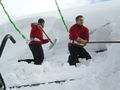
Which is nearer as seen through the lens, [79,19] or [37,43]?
[79,19]

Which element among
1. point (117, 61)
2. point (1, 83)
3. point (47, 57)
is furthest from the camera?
point (47, 57)

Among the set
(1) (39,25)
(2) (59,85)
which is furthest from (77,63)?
(2) (59,85)

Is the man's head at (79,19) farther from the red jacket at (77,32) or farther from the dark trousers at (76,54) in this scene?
the dark trousers at (76,54)

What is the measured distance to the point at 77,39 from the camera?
7742 mm

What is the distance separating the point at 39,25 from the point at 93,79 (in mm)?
3996

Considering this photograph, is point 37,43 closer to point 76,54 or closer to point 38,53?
point 38,53

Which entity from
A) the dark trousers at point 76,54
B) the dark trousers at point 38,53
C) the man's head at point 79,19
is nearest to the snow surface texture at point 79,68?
the dark trousers at point 76,54

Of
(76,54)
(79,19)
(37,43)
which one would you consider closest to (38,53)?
(37,43)

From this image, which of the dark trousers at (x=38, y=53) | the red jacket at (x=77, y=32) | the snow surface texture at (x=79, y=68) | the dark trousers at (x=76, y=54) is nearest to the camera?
the snow surface texture at (x=79, y=68)

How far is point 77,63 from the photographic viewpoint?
7.88m

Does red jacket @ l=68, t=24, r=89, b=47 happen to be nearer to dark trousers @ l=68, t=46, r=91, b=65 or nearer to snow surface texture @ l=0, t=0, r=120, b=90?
dark trousers @ l=68, t=46, r=91, b=65

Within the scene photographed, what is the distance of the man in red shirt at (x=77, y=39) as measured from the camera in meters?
7.82

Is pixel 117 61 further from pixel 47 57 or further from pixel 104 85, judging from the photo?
pixel 47 57

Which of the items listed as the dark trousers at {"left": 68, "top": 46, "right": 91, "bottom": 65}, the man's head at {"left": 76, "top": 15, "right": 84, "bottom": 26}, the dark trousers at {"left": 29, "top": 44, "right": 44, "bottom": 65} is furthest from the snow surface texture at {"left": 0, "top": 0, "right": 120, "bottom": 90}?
the man's head at {"left": 76, "top": 15, "right": 84, "bottom": 26}
